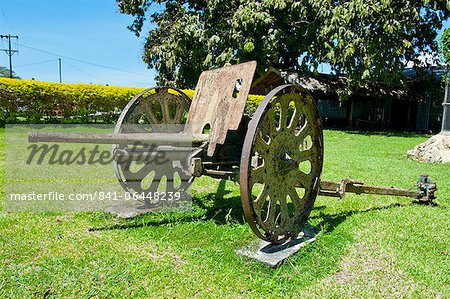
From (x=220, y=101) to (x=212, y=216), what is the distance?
4.93 feet

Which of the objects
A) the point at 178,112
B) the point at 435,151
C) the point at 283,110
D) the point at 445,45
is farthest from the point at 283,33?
the point at 283,110

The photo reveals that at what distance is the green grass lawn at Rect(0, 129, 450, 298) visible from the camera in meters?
3.01

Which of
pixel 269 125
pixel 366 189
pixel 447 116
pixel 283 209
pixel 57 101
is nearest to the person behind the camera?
pixel 269 125

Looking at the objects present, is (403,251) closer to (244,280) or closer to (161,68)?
(244,280)

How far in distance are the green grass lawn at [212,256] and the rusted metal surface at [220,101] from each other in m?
1.08

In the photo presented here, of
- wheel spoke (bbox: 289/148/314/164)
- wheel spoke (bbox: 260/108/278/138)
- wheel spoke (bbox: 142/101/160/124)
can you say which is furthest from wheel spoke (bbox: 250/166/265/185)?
wheel spoke (bbox: 142/101/160/124)

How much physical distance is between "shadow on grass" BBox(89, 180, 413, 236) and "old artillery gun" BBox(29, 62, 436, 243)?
46cm

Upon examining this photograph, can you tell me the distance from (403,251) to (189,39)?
14.4m

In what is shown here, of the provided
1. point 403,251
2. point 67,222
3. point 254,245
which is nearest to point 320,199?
point 403,251

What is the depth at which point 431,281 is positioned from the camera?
323cm

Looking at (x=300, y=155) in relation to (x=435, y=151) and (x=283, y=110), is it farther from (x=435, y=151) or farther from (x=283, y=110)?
(x=435, y=151)

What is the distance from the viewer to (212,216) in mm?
4715

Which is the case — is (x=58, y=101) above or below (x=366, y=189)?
above

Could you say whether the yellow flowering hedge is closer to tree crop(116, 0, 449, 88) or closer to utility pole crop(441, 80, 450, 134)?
tree crop(116, 0, 449, 88)
